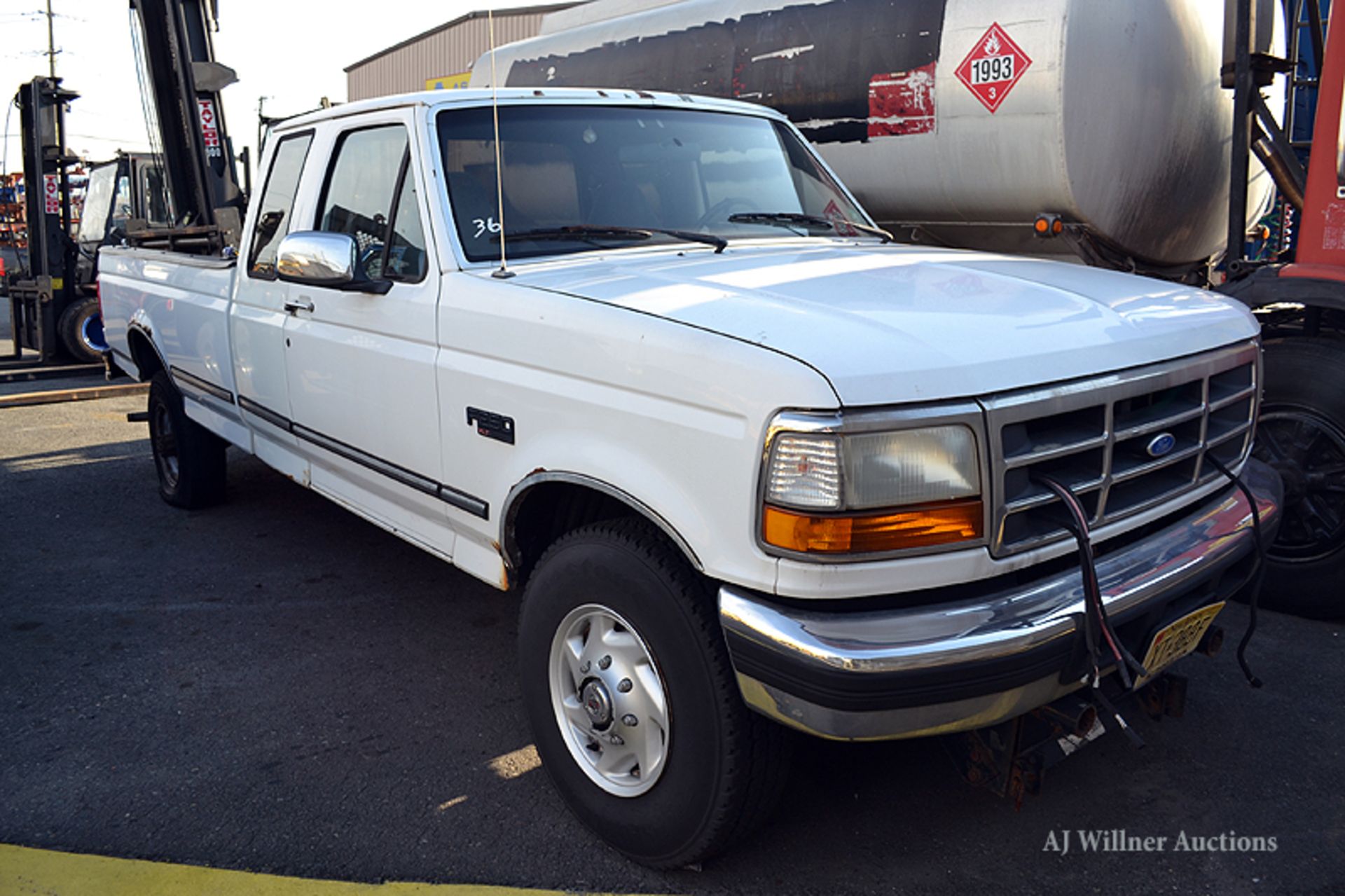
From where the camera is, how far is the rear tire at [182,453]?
237 inches

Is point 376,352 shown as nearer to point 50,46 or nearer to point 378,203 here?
point 378,203

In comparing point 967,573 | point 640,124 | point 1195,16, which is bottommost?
point 967,573

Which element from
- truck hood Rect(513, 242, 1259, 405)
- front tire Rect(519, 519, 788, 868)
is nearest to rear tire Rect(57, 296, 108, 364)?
truck hood Rect(513, 242, 1259, 405)

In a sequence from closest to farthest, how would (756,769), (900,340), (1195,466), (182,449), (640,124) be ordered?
(900,340)
(756,769)
(1195,466)
(640,124)
(182,449)

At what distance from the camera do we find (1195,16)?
5.58m

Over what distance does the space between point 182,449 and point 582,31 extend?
14.5 feet

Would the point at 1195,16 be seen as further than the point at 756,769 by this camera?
Yes

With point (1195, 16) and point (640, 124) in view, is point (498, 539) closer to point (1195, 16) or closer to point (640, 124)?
point (640, 124)

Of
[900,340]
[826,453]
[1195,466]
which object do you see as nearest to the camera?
[826,453]

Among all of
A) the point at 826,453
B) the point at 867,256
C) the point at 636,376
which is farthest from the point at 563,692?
Answer: the point at 867,256

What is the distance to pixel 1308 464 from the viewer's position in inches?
174

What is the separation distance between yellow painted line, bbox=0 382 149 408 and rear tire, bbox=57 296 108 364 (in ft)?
5.67

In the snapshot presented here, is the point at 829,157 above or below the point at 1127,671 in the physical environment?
above

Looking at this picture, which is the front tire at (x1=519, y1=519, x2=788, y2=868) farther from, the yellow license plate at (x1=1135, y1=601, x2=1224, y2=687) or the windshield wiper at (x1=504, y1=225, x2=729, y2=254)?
the windshield wiper at (x1=504, y1=225, x2=729, y2=254)
